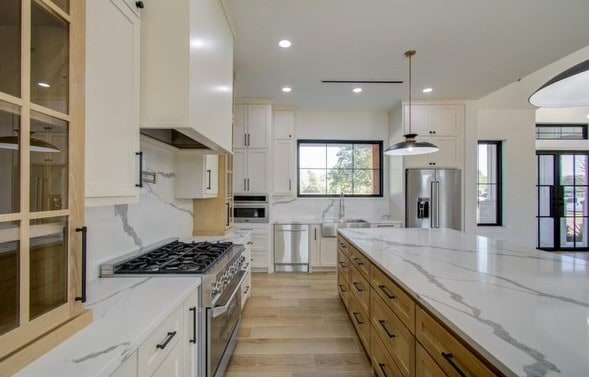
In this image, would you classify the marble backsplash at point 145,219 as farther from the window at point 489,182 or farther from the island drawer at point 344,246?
the window at point 489,182

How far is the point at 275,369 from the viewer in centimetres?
205

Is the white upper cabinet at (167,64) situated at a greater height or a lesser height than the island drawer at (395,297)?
greater

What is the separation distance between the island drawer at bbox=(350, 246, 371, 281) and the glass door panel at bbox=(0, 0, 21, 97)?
1.99 meters

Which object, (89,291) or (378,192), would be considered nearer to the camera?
(89,291)

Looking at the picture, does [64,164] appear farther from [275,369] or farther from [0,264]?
[275,369]

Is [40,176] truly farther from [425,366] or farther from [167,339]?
[425,366]

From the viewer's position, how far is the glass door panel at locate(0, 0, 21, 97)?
71cm

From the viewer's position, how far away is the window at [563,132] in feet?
19.0

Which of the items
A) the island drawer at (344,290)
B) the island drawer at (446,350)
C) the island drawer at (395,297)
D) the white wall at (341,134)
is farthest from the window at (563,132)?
the island drawer at (446,350)

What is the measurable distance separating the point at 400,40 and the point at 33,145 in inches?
116

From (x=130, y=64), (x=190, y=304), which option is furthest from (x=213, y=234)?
(x=130, y=64)

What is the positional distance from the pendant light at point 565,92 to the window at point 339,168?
369 centimetres

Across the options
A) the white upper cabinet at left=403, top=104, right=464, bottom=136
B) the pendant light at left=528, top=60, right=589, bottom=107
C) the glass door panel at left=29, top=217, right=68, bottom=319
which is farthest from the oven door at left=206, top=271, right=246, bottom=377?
the white upper cabinet at left=403, top=104, right=464, bottom=136

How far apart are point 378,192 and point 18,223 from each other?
5036 mm
